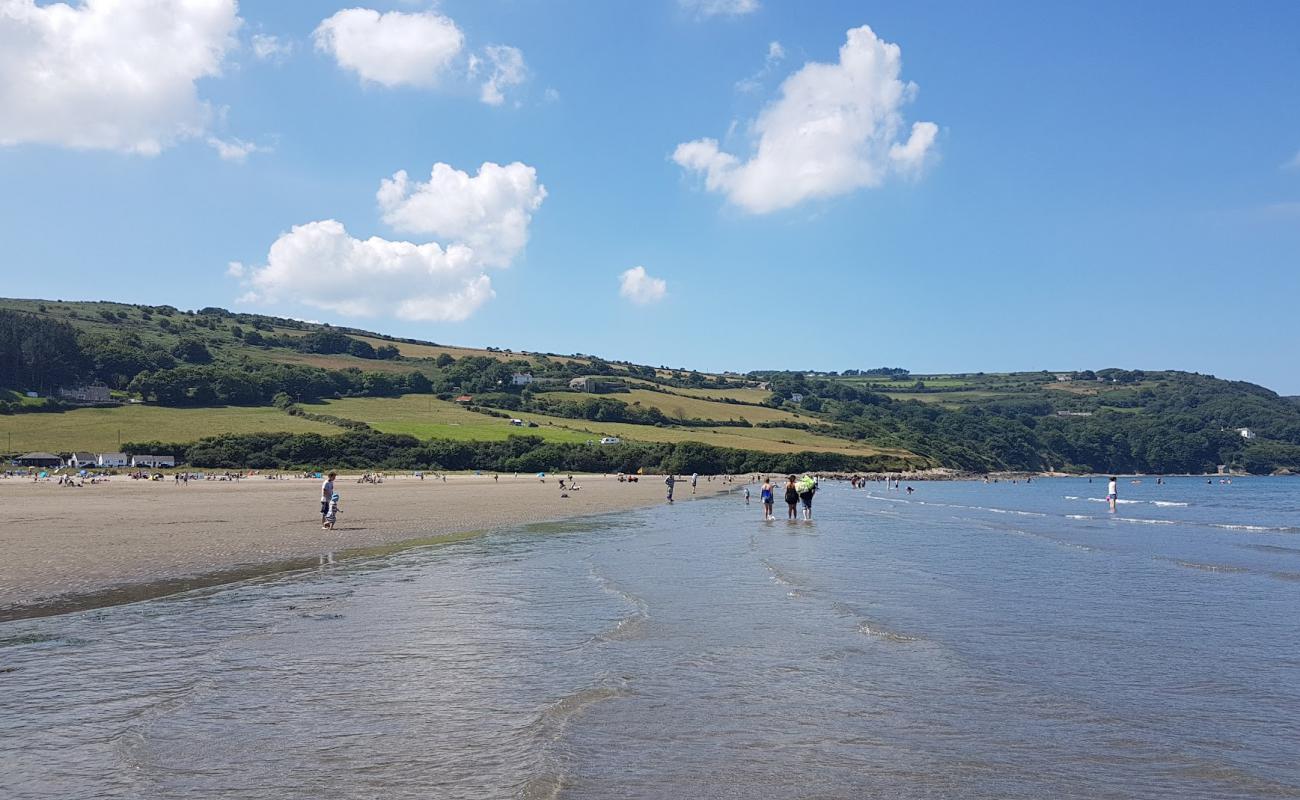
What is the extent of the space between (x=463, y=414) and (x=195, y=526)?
8583 centimetres

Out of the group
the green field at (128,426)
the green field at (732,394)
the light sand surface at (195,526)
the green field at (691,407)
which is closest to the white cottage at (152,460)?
the green field at (128,426)

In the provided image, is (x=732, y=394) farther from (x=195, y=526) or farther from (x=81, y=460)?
(x=195, y=526)

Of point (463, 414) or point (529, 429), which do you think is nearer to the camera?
point (529, 429)

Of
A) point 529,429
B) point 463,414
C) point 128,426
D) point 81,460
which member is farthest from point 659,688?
point 463,414

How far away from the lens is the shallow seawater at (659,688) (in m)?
7.61

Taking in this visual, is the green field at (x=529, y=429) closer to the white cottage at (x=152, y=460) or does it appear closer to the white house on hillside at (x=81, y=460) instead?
the white cottage at (x=152, y=460)

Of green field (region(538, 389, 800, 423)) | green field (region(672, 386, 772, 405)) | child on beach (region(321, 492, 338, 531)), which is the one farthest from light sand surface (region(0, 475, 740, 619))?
green field (region(672, 386, 772, 405))

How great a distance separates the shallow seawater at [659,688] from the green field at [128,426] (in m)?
80.3

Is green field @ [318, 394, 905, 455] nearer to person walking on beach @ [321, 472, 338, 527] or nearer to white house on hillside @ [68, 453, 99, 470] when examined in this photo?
white house on hillside @ [68, 453, 99, 470]

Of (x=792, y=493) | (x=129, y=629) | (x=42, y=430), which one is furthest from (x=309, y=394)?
(x=129, y=629)

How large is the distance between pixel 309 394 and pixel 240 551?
98.5m

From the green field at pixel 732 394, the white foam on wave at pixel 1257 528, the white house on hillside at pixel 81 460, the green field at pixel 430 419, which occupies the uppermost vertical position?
the green field at pixel 732 394

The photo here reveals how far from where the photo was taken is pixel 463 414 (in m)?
117

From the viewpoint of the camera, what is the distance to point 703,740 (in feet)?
28.2
